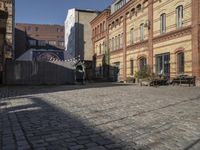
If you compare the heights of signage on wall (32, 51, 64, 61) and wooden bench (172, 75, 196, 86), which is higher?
signage on wall (32, 51, 64, 61)

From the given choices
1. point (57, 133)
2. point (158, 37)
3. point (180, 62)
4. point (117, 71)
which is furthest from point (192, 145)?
point (117, 71)

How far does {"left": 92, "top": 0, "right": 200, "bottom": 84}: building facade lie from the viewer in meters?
20.7

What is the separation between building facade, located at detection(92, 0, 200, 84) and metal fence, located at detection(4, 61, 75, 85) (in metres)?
7.53

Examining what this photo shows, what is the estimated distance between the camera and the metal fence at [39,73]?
83.4 ft

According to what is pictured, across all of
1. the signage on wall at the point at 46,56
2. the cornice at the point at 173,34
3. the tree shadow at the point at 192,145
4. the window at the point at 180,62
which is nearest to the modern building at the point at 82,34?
the signage on wall at the point at 46,56

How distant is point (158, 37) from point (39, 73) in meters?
11.4

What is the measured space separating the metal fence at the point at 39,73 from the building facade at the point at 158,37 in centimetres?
753

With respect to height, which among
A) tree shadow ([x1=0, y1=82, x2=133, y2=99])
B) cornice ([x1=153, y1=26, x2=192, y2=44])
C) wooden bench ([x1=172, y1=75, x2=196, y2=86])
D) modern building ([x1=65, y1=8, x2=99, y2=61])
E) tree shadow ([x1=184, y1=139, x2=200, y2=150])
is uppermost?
modern building ([x1=65, y1=8, x2=99, y2=61])

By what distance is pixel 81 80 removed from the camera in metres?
31.2

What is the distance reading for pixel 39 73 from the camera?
26281 millimetres

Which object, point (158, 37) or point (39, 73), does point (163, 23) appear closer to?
point (158, 37)

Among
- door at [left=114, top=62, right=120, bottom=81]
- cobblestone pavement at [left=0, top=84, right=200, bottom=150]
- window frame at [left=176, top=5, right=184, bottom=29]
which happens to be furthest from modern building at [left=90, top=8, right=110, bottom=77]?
cobblestone pavement at [left=0, top=84, right=200, bottom=150]

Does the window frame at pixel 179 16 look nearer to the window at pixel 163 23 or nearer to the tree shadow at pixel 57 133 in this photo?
the window at pixel 163 23

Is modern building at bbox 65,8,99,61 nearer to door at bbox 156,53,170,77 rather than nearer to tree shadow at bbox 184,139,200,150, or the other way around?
door at bbox 156,53,170,77
